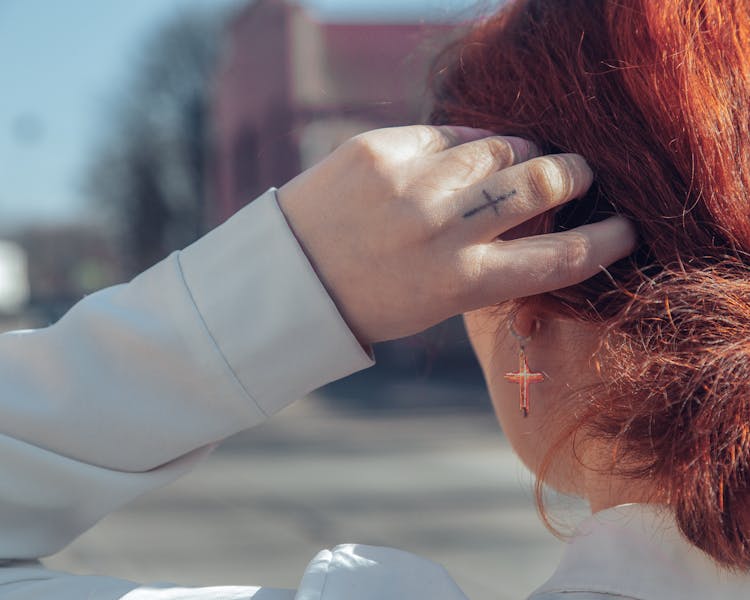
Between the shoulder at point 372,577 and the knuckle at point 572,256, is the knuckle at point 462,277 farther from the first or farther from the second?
the shoulder at point 372,577

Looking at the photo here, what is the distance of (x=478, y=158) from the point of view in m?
0.81

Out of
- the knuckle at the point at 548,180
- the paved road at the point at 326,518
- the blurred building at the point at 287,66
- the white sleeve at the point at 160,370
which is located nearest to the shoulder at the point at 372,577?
the white sleeve at the point at 160,370

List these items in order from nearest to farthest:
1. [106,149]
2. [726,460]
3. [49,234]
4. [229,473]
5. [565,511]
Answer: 1. [726,460]
2. [565,511]
3. [229,473]
4. [106,149]
5. [49,234]

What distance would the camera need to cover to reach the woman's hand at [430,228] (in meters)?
0.77

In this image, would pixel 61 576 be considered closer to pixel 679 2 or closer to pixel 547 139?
pixel 547 139

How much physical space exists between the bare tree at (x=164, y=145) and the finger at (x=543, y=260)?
30886 mm

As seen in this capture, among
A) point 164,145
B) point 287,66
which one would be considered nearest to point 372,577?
point 287,66

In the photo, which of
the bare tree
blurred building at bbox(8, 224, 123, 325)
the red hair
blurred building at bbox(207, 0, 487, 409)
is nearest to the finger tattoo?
the red hair

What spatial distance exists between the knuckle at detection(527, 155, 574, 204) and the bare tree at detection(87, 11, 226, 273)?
3088 cm

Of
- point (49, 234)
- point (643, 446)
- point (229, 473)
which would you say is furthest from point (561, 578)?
point (49, 234)

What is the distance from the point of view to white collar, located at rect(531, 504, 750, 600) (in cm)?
77

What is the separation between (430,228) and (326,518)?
5.48m

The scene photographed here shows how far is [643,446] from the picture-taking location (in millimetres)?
821

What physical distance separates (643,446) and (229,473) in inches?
288
